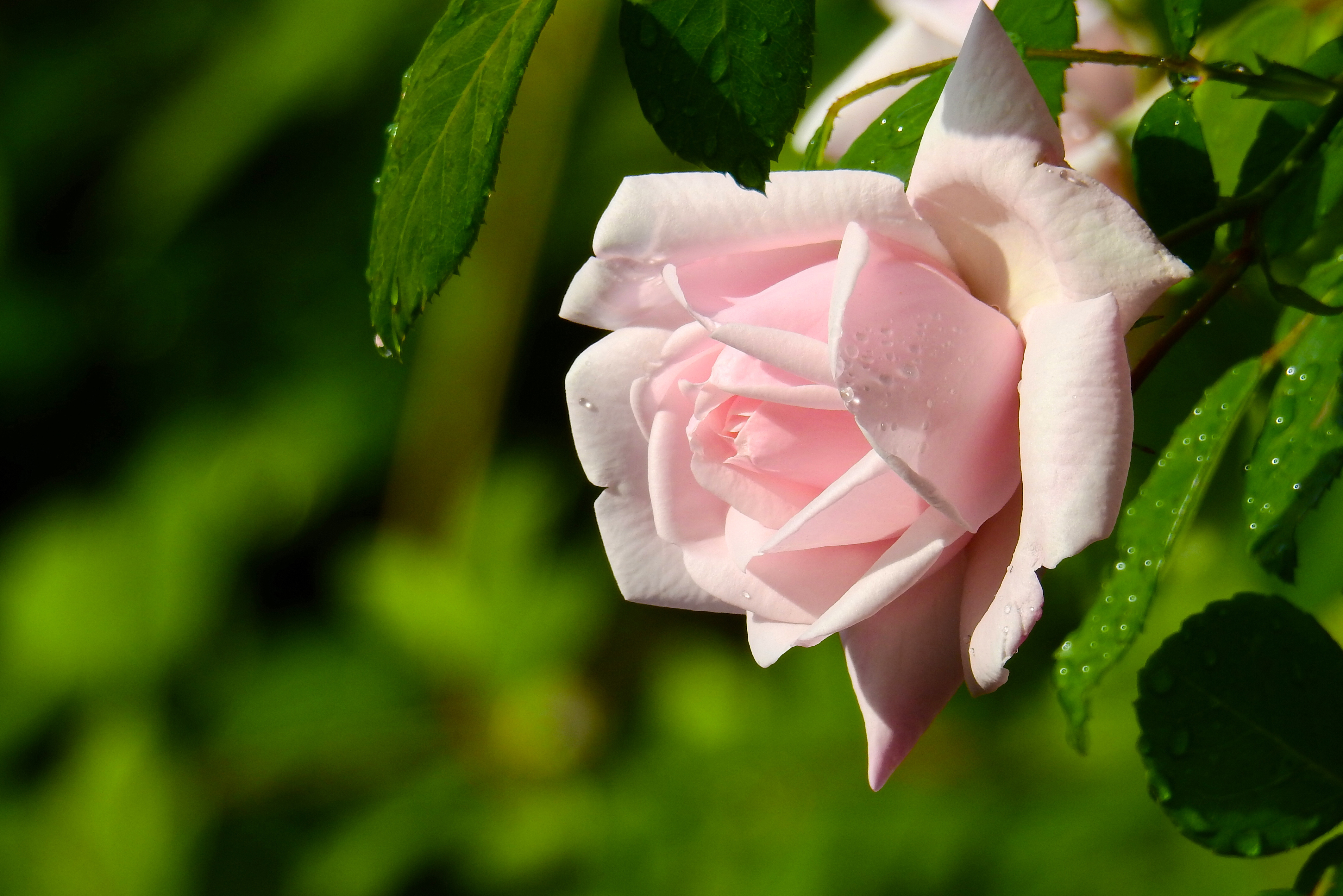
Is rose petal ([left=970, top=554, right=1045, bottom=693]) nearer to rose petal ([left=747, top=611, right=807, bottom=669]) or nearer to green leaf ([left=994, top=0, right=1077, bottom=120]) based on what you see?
rose petal ([left=747, top=611, right=807, bottom=669])

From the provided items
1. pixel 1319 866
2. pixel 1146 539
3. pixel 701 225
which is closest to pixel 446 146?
pixel 701 225

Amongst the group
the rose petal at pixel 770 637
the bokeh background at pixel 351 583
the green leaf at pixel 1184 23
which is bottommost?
the bokeh background at pixel 351 583

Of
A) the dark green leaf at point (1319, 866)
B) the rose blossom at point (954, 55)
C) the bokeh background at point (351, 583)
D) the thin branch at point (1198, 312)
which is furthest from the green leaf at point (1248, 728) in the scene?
the bokeh background at point (351, 583)

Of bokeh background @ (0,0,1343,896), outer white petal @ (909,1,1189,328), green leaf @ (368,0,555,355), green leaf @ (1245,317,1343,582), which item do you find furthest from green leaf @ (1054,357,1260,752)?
bokeh background @ (0,0,1343,896)

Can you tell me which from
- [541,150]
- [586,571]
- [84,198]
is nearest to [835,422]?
[586,571]

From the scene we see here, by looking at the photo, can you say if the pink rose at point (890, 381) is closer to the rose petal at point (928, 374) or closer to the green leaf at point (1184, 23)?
the rose petal at point (928, 374)

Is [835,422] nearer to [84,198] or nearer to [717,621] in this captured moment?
[717,621]
